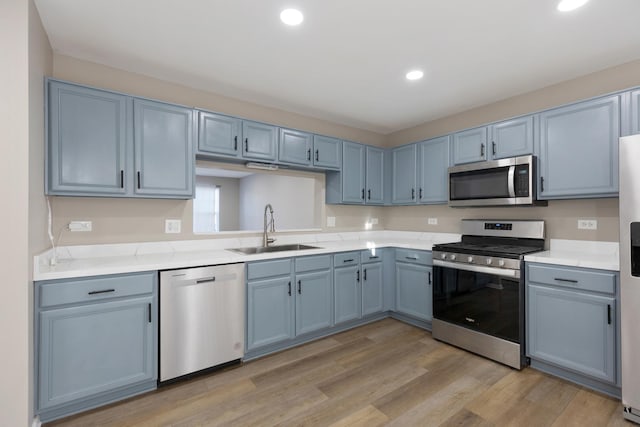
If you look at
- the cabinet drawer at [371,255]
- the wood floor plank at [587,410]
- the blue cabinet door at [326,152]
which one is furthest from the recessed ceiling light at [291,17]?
the wood floor plank at [587,410]

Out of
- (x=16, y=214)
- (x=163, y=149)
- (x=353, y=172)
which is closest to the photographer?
(x=16, y=214)

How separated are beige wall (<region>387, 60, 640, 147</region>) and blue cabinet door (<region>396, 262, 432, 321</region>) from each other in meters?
1.81

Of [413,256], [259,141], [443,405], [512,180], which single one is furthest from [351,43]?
[443,405]

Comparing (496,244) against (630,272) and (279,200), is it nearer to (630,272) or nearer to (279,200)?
(630,272)

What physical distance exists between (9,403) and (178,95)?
2.49m

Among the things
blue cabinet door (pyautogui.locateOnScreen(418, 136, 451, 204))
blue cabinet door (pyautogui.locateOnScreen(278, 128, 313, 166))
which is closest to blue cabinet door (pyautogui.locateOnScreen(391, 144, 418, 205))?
blue cabinet door (pyautogui.locateOnScreen(418, 136, 451, 204))

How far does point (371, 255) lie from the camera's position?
345 cm

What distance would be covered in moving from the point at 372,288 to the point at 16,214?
9.95ft

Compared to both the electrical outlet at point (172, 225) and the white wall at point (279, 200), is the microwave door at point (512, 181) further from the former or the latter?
the electrical outlet at point (172, 225)

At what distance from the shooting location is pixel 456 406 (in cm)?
201

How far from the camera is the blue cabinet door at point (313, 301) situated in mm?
2879

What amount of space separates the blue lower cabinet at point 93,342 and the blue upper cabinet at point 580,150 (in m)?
3.32

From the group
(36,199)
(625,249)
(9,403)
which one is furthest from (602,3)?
(9,403)

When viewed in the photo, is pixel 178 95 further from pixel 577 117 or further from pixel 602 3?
pixel 577 117
